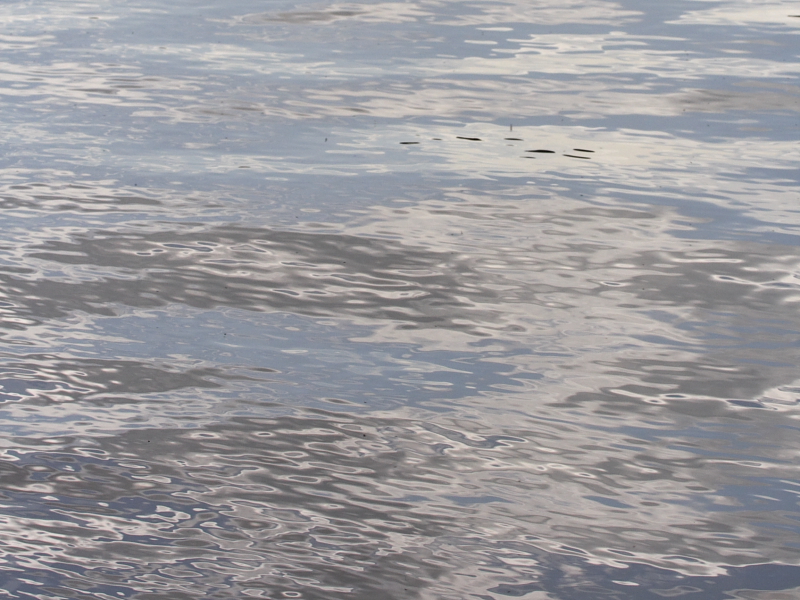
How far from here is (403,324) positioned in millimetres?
3715

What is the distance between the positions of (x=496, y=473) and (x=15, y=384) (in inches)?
64.3

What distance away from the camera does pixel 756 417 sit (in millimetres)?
3115

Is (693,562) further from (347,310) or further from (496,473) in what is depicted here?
(347,310)

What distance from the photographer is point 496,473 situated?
2875mm

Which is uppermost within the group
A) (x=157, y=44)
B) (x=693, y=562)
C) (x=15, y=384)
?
(x=157, y=44)

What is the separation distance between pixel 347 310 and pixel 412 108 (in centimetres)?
241

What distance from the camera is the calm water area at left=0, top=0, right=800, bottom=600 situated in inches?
101

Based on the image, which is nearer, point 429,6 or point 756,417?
point 756,417

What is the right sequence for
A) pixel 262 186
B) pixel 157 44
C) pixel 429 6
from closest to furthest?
pixel 262 186 → pixel 157 44 → pixel 429 6

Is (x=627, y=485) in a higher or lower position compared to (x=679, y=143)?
lower

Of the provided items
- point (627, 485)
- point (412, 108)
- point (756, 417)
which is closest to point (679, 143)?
point (412, 108)

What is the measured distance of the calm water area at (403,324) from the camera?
2572 mm

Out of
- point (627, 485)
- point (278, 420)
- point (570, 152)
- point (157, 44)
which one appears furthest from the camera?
point (157, 44)

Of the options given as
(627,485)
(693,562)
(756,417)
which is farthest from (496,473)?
(756,417)
